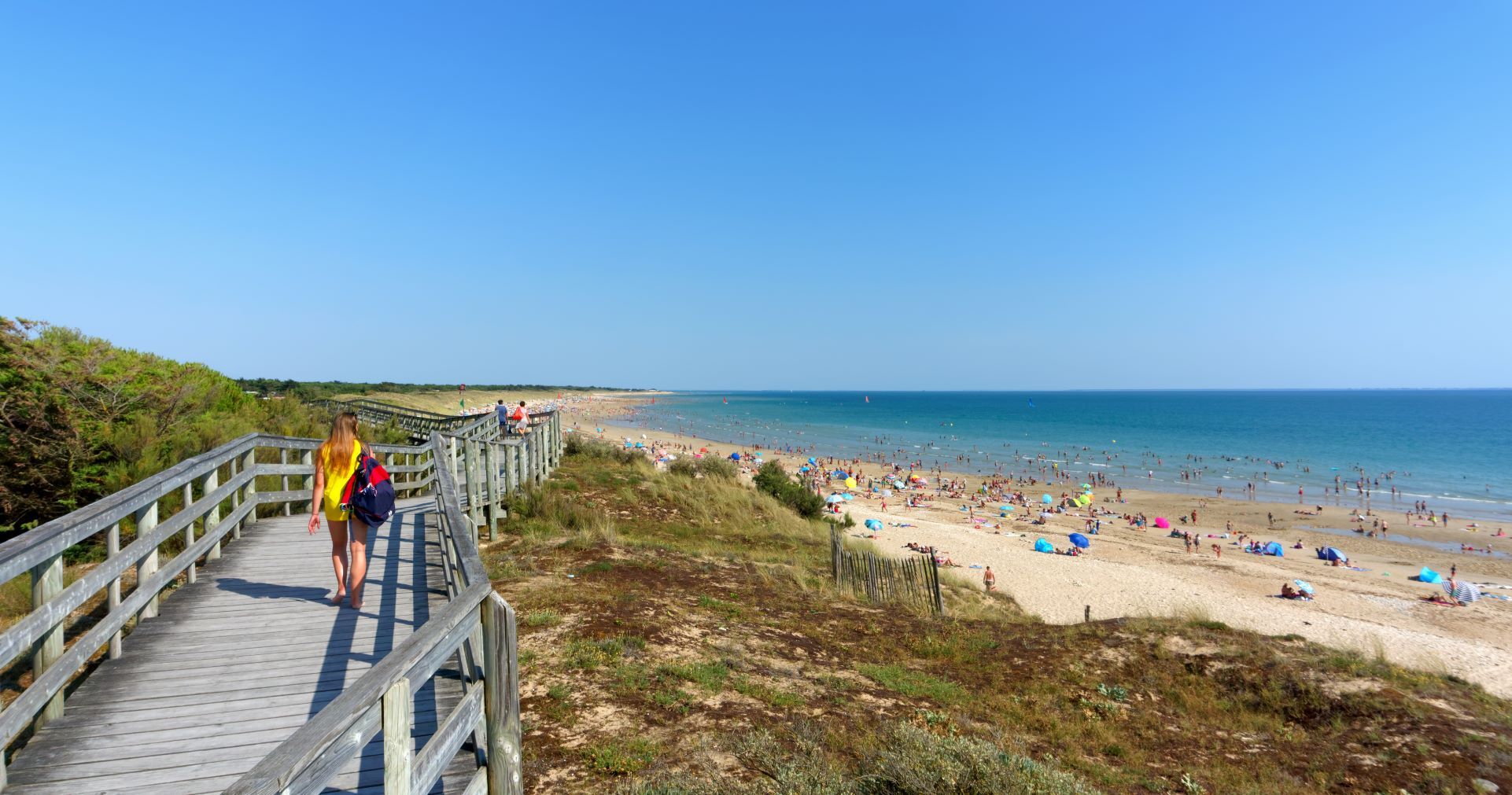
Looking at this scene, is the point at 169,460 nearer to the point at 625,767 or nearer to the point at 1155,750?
the point at 625,767

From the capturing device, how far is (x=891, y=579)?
1267 centimetres

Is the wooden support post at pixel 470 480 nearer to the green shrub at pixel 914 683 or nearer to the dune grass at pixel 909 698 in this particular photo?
the dune grass at pixel 909 698

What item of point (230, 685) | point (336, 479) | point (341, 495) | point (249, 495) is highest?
point (336, 479)

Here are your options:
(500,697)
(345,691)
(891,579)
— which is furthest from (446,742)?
(891,579)

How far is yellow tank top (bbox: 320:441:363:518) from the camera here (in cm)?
581

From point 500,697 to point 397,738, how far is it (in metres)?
0.77

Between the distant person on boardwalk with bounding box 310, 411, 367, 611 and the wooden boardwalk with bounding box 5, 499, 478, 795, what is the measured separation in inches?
9.4

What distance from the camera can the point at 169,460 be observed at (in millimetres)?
9812

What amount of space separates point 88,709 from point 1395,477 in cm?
6134

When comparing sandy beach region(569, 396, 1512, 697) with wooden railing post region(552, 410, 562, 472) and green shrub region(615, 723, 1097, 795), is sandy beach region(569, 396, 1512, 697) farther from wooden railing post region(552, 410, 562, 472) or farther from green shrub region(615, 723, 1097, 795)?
wooden railing post region(552, 410, 562, 472)

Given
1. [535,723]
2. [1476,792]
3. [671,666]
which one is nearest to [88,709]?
[535,723]

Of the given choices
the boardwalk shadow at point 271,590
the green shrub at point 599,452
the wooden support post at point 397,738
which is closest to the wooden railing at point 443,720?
the wooden support post at point 397,738

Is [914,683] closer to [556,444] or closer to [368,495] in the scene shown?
[368,495]

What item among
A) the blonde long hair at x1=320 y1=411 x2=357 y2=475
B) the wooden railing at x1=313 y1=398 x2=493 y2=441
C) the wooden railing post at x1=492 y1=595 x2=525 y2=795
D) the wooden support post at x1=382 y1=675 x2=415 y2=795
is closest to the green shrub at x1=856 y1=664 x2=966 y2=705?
the wooden railing post at x1=492 y1=595 x2=525 y2=795
